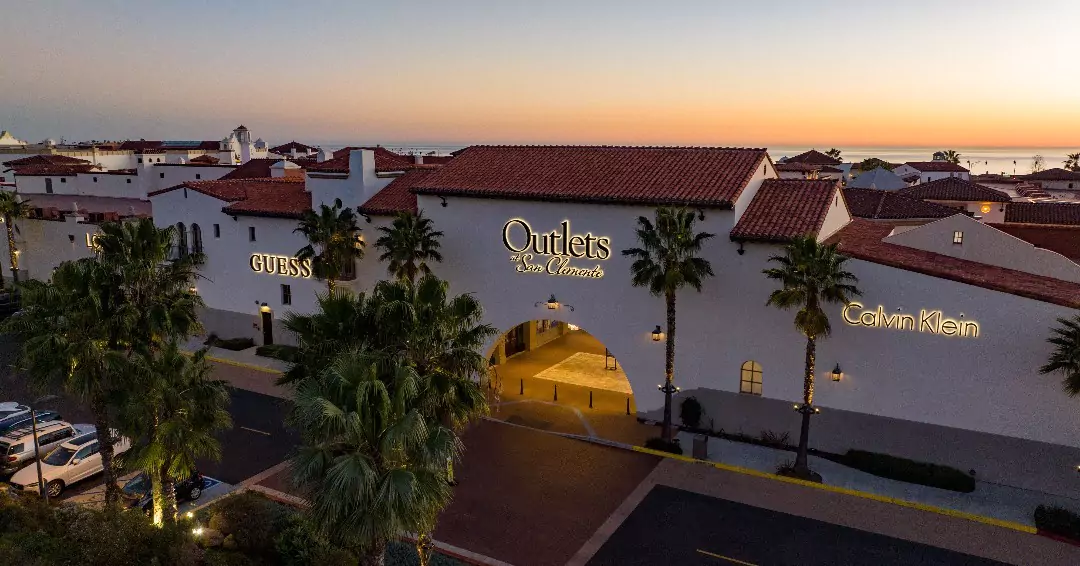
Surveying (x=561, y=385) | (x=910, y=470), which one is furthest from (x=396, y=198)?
(x=910, y=470)

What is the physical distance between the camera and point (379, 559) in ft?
51.3

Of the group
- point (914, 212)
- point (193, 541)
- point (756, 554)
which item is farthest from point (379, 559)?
point (914, 212)

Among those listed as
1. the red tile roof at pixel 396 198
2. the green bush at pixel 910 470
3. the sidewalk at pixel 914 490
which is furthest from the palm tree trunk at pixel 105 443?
the green bush at pixel 910 470

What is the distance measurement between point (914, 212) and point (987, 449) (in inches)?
919

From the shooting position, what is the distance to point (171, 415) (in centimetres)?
1941

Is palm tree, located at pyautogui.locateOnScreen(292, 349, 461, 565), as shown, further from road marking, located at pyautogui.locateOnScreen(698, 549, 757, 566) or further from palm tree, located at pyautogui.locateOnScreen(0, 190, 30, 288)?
palm tree, located at pyautogui.locateOnScreen(0, 190, 30, 288)

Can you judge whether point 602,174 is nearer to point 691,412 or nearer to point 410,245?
point 410,245

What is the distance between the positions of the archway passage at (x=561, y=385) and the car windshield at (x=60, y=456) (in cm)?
1551

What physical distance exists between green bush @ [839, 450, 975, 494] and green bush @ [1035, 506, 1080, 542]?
2.34 meters

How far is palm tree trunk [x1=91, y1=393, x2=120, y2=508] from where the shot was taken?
2064cm

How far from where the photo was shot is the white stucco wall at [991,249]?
92.6 ft

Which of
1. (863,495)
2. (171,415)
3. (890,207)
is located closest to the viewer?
(171,415)

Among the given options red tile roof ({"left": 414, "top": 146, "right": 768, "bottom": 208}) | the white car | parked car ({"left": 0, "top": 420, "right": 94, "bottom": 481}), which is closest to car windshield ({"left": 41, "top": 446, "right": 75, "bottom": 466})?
the white car

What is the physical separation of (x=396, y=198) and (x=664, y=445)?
18500 millimetres
